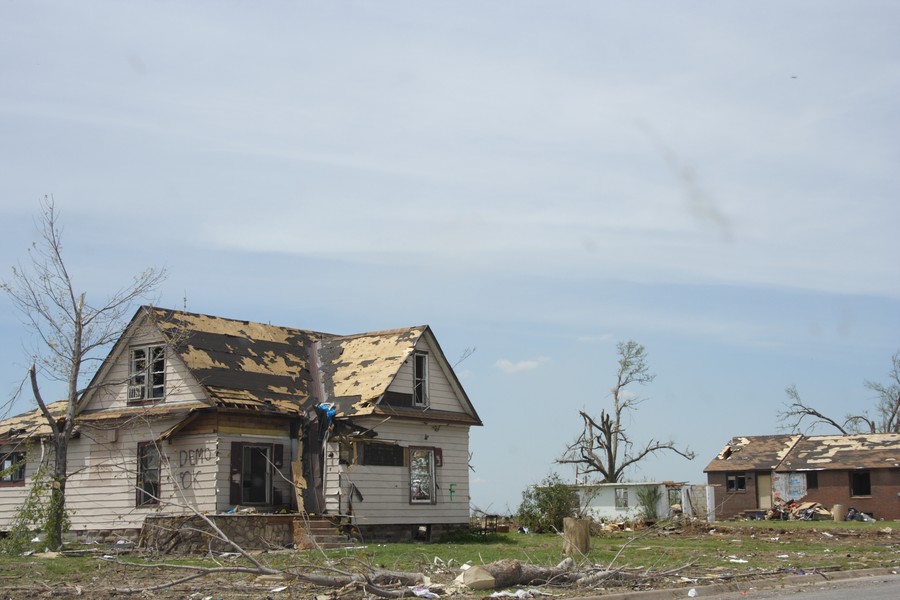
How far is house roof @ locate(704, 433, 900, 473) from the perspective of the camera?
52844 millimetres

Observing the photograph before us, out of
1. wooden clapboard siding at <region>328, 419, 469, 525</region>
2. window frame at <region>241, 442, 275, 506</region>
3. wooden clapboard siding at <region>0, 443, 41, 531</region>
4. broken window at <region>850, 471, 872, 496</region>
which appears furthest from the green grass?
broken window at <region>850, 471, 872, 496</region>

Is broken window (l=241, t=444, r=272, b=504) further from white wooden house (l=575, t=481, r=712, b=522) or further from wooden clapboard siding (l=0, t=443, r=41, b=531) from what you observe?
white wooden house (l=575, t=481, r=712, b=522)

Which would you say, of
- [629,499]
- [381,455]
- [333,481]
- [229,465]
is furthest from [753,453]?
[229,465]

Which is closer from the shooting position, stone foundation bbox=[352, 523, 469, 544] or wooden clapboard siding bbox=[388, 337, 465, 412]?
stone foundation bbox=[352, 523, 469, 544]

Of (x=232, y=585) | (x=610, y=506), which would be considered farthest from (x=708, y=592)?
(x=610, y=506)

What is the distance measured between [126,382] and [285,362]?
475 cm

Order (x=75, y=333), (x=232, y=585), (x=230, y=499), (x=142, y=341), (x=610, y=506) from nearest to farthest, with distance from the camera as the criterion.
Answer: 1. (x=232, y=585)
2. (x=75, y=333)
3. (x=230, y=499)
4. (x=142, y=341)
5. (x=610, y=506)

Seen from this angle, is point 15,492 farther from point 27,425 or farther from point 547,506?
point 547,506

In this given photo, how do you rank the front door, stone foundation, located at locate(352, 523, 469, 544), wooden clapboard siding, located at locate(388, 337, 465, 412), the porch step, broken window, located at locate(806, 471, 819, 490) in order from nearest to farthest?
the porch step < stone foundation, located at locate(352, 523, 469, 544) < wooden clapboard siding, located at locate(388, 337, 465, 412) < broken window, located at locate(806, 471, 819, 490) < the front door

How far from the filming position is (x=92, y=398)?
28.9 m

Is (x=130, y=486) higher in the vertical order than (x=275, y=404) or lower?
lower

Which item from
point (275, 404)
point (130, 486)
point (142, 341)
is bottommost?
point (130, 486)

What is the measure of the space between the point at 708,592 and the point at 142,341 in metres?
18.5

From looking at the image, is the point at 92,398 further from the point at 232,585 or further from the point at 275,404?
the point at 232,585
